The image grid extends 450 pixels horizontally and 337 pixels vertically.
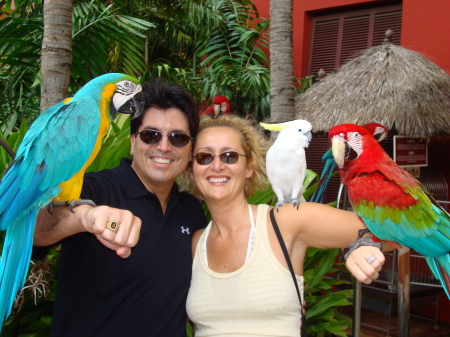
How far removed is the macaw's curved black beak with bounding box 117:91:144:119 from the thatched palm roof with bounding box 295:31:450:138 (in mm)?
2377

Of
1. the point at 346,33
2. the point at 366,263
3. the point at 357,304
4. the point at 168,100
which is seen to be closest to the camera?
the point at 366,263

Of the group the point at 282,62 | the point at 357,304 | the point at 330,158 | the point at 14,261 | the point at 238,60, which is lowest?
the point at 357,304

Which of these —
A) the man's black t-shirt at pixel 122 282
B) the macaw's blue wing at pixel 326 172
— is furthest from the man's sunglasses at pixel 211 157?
the macaw's blue wing at pixel 326 172

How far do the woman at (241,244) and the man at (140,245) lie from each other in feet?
0.26

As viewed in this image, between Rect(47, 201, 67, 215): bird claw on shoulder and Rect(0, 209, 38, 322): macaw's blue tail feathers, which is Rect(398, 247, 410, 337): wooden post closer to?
Rect(47, 201, 67, 215): bird claw on shoulder

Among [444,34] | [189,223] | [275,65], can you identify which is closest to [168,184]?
[189,223]

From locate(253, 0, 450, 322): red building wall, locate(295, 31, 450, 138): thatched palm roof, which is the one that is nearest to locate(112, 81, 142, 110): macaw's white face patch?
locate(295, 31, 450, 138): thatched palm roof

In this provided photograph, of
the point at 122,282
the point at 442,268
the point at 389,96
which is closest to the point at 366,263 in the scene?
the point at 442,268

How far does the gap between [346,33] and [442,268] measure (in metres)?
4.20

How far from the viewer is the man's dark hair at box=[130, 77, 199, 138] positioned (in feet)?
5.30

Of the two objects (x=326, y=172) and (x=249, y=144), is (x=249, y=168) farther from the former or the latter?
(x=326, y=172)

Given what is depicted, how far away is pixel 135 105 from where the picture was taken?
1.55m

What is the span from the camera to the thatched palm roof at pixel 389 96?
3365 mm

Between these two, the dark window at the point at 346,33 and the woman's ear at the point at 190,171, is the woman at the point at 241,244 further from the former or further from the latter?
the dark window at the point at 346,33
